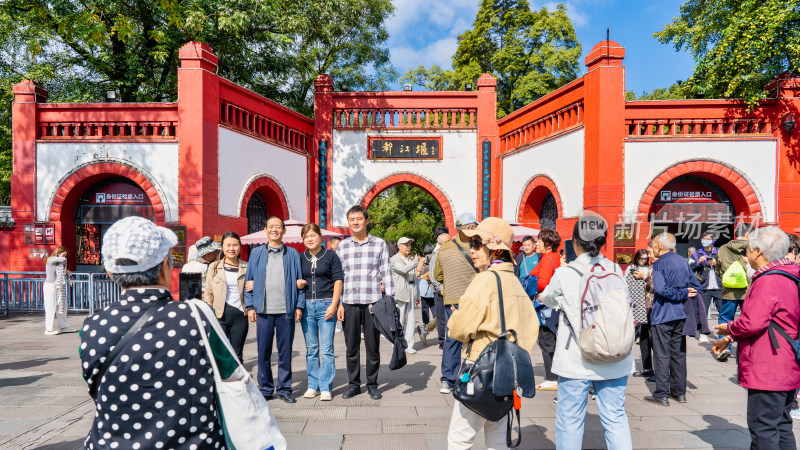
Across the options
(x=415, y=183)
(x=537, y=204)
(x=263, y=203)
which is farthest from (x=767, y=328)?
(x=263, y=203)

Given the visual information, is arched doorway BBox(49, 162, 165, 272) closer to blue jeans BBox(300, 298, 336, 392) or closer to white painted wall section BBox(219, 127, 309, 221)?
white painted wall section BBox(219, 127, 309, 221)

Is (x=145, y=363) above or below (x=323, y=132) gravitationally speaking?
below

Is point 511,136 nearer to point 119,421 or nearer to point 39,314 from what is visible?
point 39,314

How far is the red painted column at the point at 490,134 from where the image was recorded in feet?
52.1

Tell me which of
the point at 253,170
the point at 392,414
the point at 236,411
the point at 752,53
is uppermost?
the point at 752,53

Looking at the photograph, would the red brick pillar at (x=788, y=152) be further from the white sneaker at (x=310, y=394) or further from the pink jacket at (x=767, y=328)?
the white sneaker at (x=310, y=394)

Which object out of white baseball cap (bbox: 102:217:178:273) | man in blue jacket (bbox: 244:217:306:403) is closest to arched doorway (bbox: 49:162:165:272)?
man in blue jacket (bbox: 244:217:306:403)

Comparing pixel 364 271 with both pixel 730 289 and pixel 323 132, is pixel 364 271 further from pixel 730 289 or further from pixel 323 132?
pixel 323 132

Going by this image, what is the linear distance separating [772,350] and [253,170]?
12451mm

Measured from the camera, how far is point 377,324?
5.26 metres

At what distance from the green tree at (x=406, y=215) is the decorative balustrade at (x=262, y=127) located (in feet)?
26.1

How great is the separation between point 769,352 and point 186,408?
10.6ft

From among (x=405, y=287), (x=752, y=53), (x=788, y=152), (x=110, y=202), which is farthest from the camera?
(x=110, y=202)

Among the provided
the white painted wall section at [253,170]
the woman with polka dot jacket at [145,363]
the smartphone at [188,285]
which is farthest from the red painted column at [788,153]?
the woman with polka dot jacket at [145,363]
